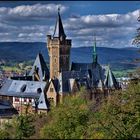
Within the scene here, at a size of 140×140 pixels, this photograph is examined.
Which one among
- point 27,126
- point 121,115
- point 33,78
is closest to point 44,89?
point 33,78

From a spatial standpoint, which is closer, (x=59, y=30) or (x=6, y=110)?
(x=6, y=110)

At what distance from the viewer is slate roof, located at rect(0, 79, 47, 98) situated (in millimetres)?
79625

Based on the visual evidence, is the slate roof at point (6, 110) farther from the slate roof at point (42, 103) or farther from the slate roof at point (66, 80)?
the slate roof at point (66, 80)

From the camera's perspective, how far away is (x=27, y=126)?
121 ft

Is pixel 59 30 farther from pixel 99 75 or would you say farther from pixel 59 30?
pixel 99 75

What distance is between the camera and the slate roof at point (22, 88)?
3135 inches

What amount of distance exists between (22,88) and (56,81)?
9.08 metres

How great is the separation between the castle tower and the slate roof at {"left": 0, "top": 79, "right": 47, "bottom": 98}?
4.17m

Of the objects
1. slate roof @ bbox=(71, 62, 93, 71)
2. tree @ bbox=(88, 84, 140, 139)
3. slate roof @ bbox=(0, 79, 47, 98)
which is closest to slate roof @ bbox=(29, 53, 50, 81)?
slate roof @ bbox=(0, 79, 47, 98)

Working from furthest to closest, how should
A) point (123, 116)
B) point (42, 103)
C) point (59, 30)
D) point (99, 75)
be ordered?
point (59, 30), point (99, 75), point (42, 103), point (123, 116)

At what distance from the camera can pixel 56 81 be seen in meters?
75.8

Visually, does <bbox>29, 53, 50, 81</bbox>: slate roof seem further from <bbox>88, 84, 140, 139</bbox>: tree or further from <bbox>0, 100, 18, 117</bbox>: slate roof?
<bbox>88, 84, 140, 139</bbox>: tree

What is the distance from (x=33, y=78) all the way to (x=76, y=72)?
11409 mm

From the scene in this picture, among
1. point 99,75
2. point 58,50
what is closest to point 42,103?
point 99,75
